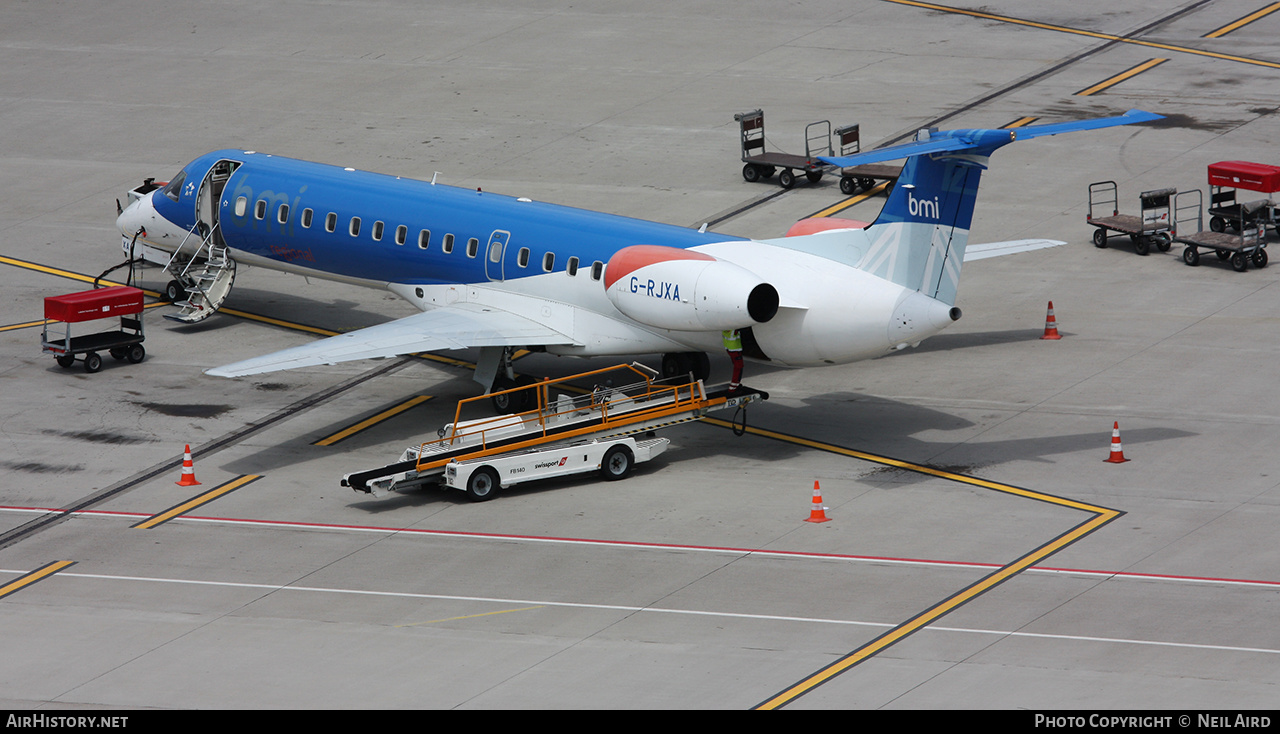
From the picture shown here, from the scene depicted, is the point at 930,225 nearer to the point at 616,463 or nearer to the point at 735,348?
the point at 735,348

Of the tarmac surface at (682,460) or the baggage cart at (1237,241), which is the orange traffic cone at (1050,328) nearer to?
the tarmac surface at (682,460)

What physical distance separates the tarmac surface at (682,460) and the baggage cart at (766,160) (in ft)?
1.89

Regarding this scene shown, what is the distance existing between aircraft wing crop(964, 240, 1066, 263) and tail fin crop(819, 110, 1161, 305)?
7876 mm

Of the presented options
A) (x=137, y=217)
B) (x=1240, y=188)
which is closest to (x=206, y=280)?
(x=137, y=217)

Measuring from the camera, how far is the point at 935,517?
26.6m

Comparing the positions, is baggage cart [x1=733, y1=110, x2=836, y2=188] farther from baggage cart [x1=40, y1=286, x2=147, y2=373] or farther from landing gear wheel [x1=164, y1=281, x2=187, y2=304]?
baggage cart [x1=40, y1=286, x2=147, y2=373]

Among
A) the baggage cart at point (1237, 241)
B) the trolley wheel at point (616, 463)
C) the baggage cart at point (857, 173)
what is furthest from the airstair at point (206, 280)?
the baggage cart at point (1237, 241)

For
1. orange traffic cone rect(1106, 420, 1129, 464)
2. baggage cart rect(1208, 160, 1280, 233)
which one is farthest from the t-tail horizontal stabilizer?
baggage cart rect(1208, 160, 1280, 233)

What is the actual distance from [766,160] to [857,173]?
2724mm

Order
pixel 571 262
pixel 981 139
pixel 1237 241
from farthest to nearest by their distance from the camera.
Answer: pixel 1237 241
pixel 571 262
pixel 981 139

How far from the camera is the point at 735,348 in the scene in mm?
29344

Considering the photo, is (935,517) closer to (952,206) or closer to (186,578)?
(952,206)

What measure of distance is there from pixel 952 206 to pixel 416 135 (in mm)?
27166
